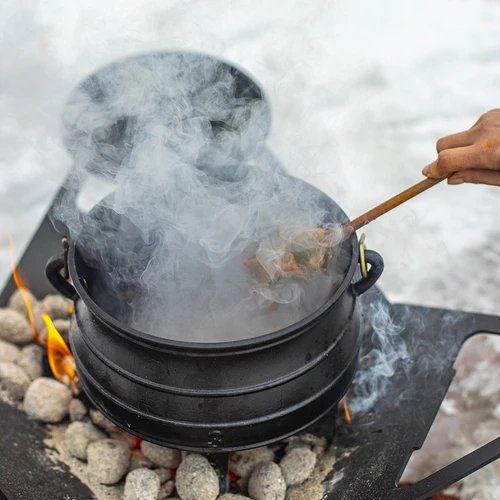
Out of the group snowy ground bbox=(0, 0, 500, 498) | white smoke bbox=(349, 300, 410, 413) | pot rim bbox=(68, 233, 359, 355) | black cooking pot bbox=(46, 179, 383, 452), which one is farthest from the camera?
snowy ground bbox=(0, 0, 500, 498)

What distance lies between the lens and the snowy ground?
4371mm

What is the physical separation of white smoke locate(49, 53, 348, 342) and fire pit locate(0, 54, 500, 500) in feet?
0.25

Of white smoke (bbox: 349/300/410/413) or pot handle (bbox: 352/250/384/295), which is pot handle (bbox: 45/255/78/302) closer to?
pot handle (bbox: 352/250/384/295)

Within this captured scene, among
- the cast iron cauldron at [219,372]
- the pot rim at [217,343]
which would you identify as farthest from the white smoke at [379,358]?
the pot rim at [217,343]

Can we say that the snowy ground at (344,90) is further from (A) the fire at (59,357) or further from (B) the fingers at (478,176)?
(B) the fingers at (478,176)

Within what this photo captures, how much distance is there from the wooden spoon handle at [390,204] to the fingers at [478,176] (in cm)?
6

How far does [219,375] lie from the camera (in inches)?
80.4

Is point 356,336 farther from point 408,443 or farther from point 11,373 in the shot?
point 11,373

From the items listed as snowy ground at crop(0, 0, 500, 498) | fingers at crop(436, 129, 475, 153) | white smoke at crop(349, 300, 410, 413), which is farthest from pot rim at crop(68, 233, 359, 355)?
snowy ground at crop(0, 0, 500, 498)

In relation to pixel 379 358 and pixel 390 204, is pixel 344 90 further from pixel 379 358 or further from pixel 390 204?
pixel 390 204

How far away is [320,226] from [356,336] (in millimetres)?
482

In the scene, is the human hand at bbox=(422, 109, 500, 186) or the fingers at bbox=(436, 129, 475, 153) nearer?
the human hand at bbox=(422, 109, 500, 186)

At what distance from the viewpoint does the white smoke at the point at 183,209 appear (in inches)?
96.8

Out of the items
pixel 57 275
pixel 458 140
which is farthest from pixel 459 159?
pixel 57 275
